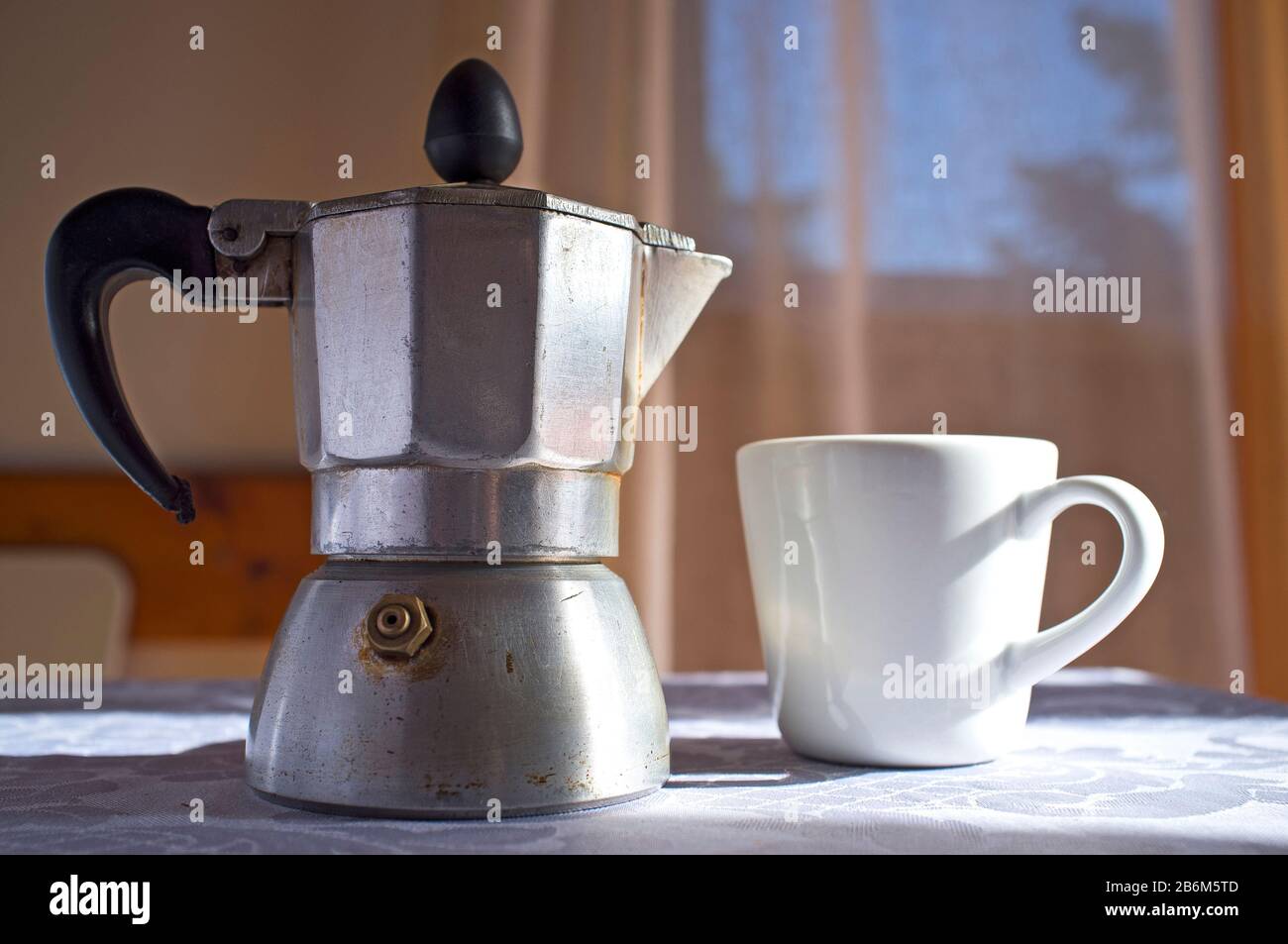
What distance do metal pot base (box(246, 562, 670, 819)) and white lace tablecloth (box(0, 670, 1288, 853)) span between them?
1 cm

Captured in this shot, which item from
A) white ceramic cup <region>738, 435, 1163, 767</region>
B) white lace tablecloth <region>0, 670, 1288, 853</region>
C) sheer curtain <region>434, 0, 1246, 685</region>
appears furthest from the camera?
sheer curtain <region>434, 0, 1246, 685</region>

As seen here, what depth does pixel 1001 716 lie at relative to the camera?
0.49 m

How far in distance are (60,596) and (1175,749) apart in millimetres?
1158

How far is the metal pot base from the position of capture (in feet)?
1.29

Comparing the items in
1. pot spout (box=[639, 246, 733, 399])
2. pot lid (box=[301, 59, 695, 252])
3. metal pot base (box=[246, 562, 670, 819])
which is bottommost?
metal pot base (box=[246, 562, 670, 819])

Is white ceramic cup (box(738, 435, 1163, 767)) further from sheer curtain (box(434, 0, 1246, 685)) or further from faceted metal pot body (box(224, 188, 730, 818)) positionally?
sheer curtain (box(434, 0, 1246, 685))

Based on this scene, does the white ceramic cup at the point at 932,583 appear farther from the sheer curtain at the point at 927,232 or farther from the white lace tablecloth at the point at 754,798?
the sheer curtain at the point at 927,232

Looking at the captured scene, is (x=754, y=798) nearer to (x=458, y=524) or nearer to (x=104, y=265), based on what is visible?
(x=458, y=524)

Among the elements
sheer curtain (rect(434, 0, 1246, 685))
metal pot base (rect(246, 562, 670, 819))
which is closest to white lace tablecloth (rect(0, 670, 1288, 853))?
metal pot base (rect(246, 562, 670, 819))

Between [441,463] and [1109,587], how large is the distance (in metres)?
0.28

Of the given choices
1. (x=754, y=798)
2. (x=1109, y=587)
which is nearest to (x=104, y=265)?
(x=754, y=798)

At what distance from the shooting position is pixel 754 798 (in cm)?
43

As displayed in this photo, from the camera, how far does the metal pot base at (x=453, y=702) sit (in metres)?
0.39

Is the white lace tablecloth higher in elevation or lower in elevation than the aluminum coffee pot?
lower
